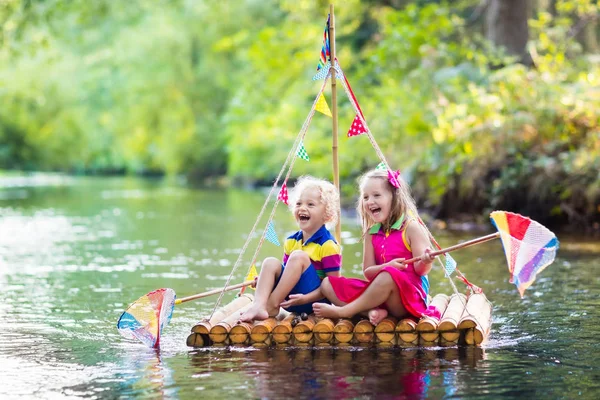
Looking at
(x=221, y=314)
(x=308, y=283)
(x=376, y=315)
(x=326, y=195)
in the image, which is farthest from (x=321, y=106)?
(x=376, y=315)

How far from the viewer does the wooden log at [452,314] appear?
712 cm

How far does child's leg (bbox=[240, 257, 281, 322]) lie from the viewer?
7484 mm

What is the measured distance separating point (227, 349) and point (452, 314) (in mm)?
1667

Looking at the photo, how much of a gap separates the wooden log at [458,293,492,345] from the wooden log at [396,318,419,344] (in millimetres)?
309

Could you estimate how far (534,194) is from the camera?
55.3 feet

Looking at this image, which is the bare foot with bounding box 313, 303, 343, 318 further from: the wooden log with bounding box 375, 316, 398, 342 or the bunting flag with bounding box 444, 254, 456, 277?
the bunting flag with bounding box 444, 254, 456, 277

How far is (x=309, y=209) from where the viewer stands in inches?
305

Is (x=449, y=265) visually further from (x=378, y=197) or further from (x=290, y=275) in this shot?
(x=290, y=275)

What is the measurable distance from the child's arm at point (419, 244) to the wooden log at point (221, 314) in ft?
5.03

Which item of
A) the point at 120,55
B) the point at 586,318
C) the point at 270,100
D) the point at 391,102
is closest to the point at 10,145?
the point at 120,55

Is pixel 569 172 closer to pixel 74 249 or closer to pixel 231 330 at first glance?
pixel 74 249

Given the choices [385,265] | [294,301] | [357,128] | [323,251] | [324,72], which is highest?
[324,72]

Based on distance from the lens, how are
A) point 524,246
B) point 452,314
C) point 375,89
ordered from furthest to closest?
1. point 375,89
2. point 452,314
3. point 524,246

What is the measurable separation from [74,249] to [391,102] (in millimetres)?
8818
